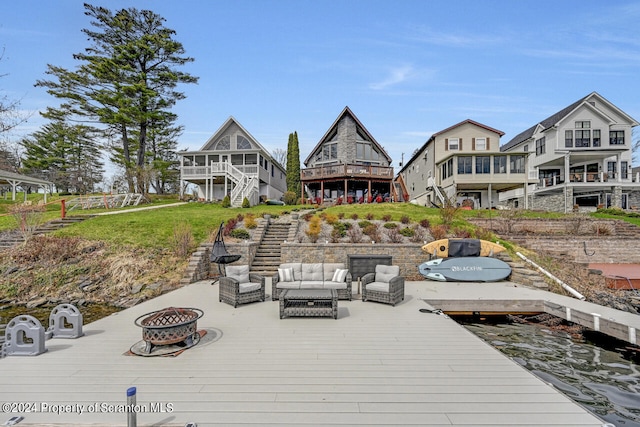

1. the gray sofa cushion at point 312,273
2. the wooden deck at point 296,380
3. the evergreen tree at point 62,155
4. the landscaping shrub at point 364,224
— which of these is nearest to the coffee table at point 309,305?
the wooden deck at point 296,380

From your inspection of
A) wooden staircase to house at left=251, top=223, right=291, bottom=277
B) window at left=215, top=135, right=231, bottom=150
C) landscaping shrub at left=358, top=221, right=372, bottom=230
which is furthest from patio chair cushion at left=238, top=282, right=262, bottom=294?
window at left=215, top=135, right=231, bottom=150

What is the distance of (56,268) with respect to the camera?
10.6 meters

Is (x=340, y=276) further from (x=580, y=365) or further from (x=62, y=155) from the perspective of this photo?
(x=62, y=155)

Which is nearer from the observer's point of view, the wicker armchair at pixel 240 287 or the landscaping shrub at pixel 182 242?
the wicker armchair at pixel 240 287

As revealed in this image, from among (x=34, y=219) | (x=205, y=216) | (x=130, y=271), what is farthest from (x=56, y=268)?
(x=205, y=216)

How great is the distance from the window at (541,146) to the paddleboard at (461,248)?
69.8 ft

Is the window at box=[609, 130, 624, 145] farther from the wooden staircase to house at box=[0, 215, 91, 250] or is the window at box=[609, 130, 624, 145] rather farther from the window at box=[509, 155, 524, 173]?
the wooden staircase to house at box=[0, 215, 91, 250]

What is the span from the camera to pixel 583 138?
2466cm

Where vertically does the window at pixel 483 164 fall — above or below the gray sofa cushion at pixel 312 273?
above

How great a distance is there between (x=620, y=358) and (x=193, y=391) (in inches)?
283

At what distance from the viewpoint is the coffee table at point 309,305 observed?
19.6ft

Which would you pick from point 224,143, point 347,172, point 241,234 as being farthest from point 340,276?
point 224,143

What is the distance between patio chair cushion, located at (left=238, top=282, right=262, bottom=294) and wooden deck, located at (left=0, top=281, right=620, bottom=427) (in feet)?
5.49

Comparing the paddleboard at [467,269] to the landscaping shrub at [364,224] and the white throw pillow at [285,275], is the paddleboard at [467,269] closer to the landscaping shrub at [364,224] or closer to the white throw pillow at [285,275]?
the landscaping shrub at [364,224]
